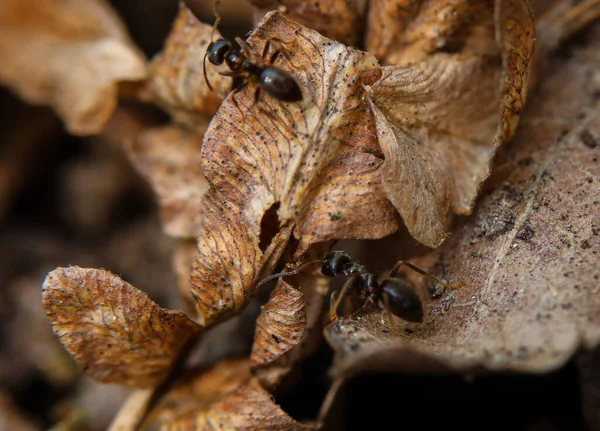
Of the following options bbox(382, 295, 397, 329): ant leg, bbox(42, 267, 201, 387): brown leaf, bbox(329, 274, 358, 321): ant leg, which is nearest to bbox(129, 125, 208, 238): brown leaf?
bbox(42, 267, 201, 387): brown leaf

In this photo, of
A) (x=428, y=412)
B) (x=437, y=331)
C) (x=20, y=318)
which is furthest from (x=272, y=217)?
(x=20, y=318)

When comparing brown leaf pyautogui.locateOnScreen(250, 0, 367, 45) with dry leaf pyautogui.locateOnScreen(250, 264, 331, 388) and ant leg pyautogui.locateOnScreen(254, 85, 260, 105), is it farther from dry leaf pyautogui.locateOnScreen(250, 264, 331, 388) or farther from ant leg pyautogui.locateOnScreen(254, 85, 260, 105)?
dry leaf pyautogui.locateOnScreen(250, 264, 331, 388)

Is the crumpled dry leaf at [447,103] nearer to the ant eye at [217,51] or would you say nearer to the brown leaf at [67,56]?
the ant eye at [217,51]

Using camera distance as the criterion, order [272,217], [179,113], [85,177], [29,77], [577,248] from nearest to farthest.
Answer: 1. [577,248]
2. [272,217]
3. [179,113]
4. [29,77]
5. [85,177]

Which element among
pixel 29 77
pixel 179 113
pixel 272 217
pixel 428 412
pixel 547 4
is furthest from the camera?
pixel 29 77

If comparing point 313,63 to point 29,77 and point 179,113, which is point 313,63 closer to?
point 179,113
